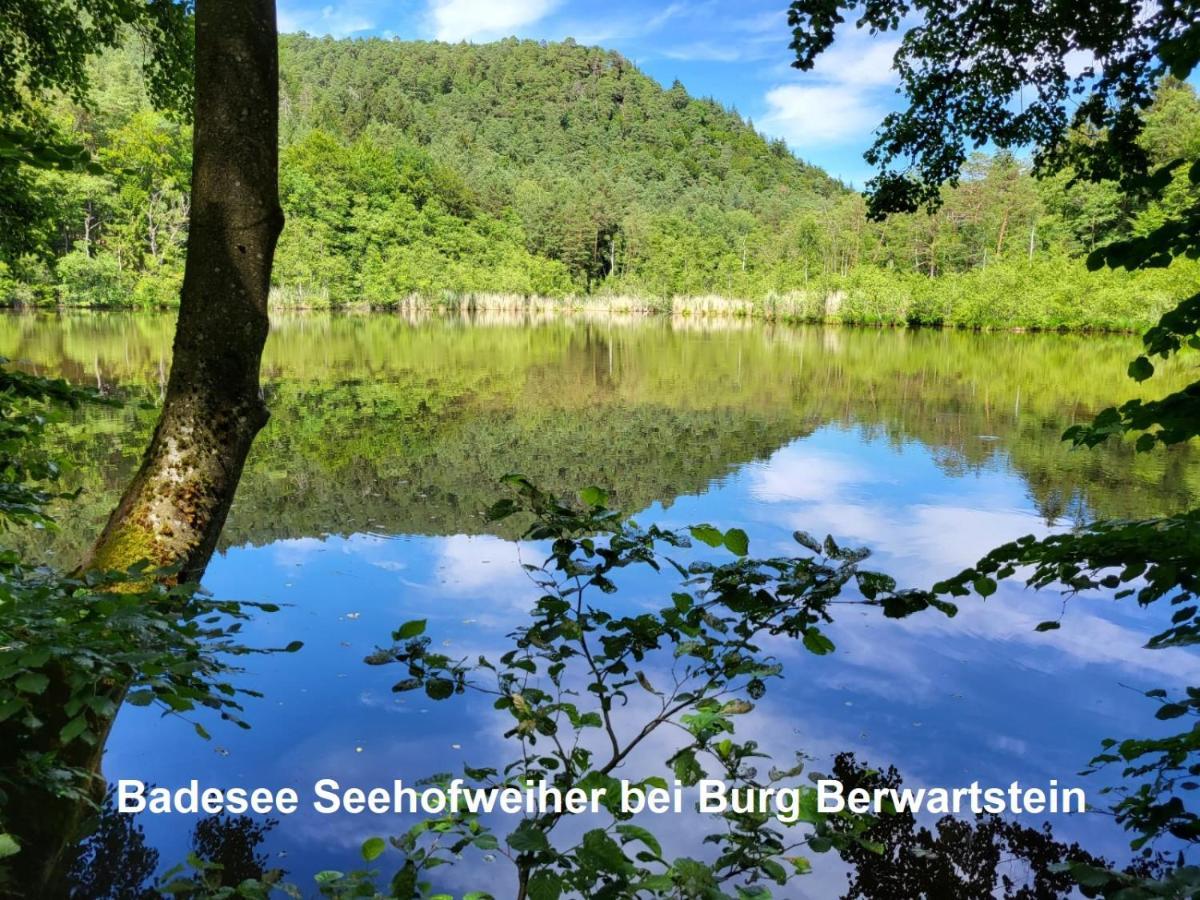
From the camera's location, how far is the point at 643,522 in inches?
328

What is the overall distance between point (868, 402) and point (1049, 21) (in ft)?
43.3

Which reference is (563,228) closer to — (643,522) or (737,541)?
(643,522)

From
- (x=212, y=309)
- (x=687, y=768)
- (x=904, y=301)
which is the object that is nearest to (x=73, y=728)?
(x=687, y=768)

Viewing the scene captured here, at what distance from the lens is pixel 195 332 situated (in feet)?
8.35

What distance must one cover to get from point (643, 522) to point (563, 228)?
64.2m

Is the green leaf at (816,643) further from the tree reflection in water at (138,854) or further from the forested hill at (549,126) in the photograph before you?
the forested hill at (549,126)

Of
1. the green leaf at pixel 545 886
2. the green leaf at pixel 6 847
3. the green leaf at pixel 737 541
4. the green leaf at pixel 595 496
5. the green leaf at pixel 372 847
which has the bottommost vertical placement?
the green leaf at pixel 372 847

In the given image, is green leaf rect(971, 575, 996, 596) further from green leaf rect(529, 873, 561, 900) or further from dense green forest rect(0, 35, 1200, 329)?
dense green forest rect(0, 35, 1200, 329)

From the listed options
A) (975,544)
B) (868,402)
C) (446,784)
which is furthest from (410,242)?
(446,784)

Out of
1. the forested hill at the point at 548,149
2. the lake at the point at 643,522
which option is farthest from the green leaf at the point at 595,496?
the forested hill at the point at 548,149

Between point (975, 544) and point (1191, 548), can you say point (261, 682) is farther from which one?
point (975, 544)

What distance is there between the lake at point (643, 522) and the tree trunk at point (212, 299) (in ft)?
2.44

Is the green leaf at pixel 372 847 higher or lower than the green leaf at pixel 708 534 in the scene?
lower

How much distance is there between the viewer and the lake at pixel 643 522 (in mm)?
4082
